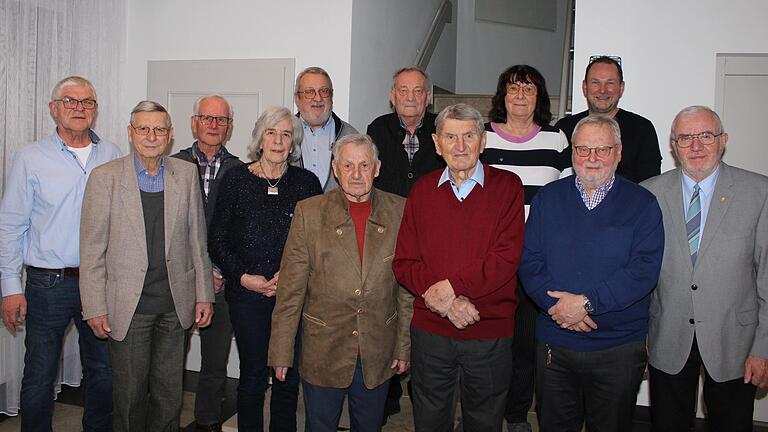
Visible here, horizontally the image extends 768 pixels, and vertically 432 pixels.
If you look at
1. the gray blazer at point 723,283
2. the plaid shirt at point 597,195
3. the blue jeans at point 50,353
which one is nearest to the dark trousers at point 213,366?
the blue jeans at point 50,353

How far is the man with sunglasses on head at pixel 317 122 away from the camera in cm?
341

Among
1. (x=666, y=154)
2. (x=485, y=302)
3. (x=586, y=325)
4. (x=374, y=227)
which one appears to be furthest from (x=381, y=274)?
(x=666, y=154)

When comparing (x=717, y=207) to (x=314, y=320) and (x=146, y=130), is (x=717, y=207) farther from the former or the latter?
(x=146, y=130)

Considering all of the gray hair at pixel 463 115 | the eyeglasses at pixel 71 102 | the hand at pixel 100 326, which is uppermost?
the eyeglasses at pixel 71 102

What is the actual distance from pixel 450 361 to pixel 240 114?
272 centimetres

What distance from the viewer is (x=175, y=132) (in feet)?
15.3

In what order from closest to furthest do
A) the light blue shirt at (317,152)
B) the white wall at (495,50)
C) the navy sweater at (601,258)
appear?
the navy sweater at (601,258) → the light blue shirt at (317,152) → the white wall at (495,50)

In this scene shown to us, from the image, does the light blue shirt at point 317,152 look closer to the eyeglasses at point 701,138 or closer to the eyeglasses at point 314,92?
the eyeglasses at point 314,92

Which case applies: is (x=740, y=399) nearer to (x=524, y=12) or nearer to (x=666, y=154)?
(x=666, y=154)

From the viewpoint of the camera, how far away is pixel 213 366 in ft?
11.6

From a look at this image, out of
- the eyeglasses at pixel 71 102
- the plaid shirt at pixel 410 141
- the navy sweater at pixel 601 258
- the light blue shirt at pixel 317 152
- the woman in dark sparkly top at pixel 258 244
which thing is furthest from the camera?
the light blue shirt at pixel 317 152

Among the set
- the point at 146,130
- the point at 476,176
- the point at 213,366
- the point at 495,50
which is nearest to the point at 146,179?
the point at 146,130

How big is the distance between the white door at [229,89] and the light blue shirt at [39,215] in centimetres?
165

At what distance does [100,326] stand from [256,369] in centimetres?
72
